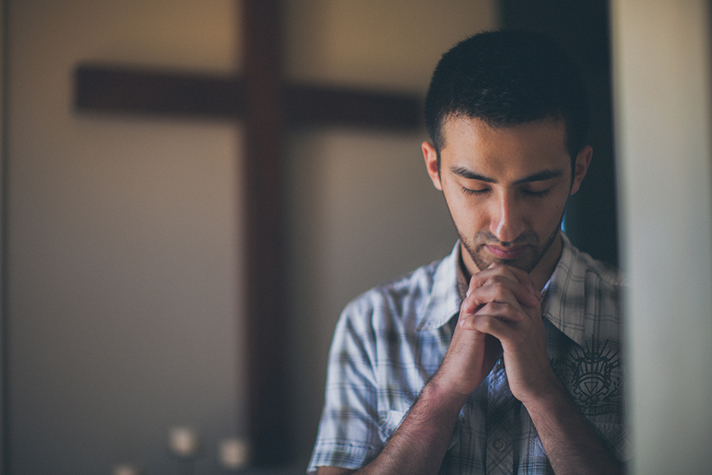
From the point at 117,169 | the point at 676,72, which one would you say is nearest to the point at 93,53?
the point at 117,169

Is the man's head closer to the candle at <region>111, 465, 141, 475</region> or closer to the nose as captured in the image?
the nose

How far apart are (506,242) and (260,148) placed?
0.68 metres

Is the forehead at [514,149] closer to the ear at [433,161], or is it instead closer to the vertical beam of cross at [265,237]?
the ear at [433,161]

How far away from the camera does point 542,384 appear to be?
520mm

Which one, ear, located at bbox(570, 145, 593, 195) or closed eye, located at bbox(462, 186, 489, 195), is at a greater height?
ear, located at bbox(570, 145, 593, 195)

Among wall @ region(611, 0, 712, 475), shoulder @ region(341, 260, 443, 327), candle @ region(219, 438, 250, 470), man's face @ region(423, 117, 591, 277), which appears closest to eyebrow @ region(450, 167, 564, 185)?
man's face @ region(423, 117, 591, 277)

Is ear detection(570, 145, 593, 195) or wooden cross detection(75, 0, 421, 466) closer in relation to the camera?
ear detection(570, 145, 593, 195)

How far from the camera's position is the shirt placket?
1.94 feet

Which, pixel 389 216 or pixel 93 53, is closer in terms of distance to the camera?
pixel 93 53

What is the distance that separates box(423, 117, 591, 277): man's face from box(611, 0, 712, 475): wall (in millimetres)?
336

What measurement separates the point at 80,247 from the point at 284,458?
2.06 feet

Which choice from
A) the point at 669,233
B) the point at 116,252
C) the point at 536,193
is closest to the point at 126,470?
the point at 116,252

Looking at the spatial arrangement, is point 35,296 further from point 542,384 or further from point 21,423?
point 542,384

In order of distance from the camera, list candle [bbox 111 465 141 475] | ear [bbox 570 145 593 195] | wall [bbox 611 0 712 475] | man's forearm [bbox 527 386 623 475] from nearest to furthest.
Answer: wall [bbox 611 0 712 475]
man's forearm [bbox 527 386 623 475]
ear [bbox 570 145 593 195]
candle [bbox 111 465 141 475]
